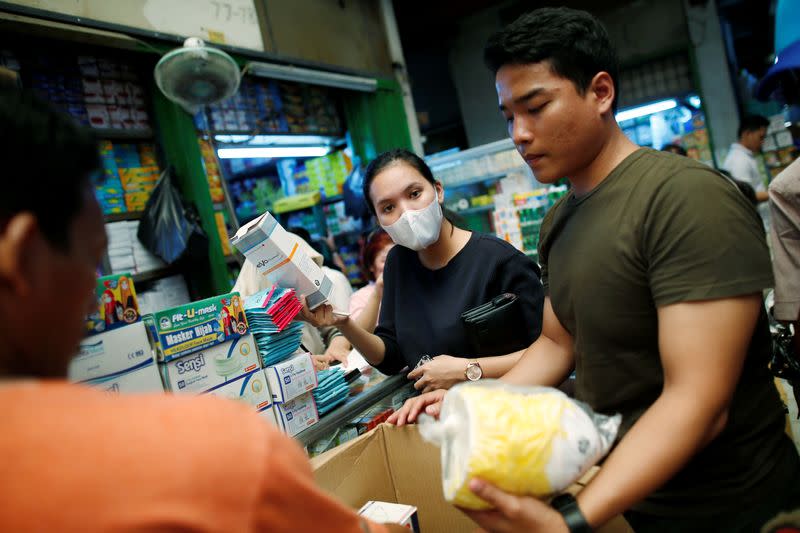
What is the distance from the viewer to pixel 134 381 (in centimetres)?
125

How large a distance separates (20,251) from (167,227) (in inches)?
135

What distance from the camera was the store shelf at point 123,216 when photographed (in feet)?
11.7

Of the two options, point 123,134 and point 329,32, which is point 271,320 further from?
point 329,32

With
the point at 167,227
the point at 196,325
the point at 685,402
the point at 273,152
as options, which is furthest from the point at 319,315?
the point at 273,152

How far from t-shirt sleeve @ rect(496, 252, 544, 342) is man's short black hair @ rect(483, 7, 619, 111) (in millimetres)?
787

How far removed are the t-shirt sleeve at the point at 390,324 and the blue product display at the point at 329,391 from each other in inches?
11.5

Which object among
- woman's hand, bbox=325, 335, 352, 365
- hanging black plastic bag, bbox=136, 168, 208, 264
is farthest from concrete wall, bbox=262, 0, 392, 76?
woman's hand, bbox=325, 335, 352, 365

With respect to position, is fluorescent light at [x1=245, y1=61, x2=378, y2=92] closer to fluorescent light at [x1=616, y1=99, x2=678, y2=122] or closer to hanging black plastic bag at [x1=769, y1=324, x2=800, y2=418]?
hanging black plastic bag at [x1=769, y1=324, x2=800, y2=418]

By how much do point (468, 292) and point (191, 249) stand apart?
104 inches

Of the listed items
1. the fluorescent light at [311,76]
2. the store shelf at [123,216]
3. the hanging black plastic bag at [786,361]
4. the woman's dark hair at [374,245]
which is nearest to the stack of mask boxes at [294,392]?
the hanging black plastic bag at [786,361]

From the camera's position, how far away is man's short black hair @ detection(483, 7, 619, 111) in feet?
3.60

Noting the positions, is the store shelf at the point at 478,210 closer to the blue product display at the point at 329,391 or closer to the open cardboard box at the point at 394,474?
the blue product display at the point at 329,391

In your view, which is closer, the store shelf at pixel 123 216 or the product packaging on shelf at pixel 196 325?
the product packaging on shelf at pixel 196 325

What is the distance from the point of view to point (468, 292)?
1.82m
